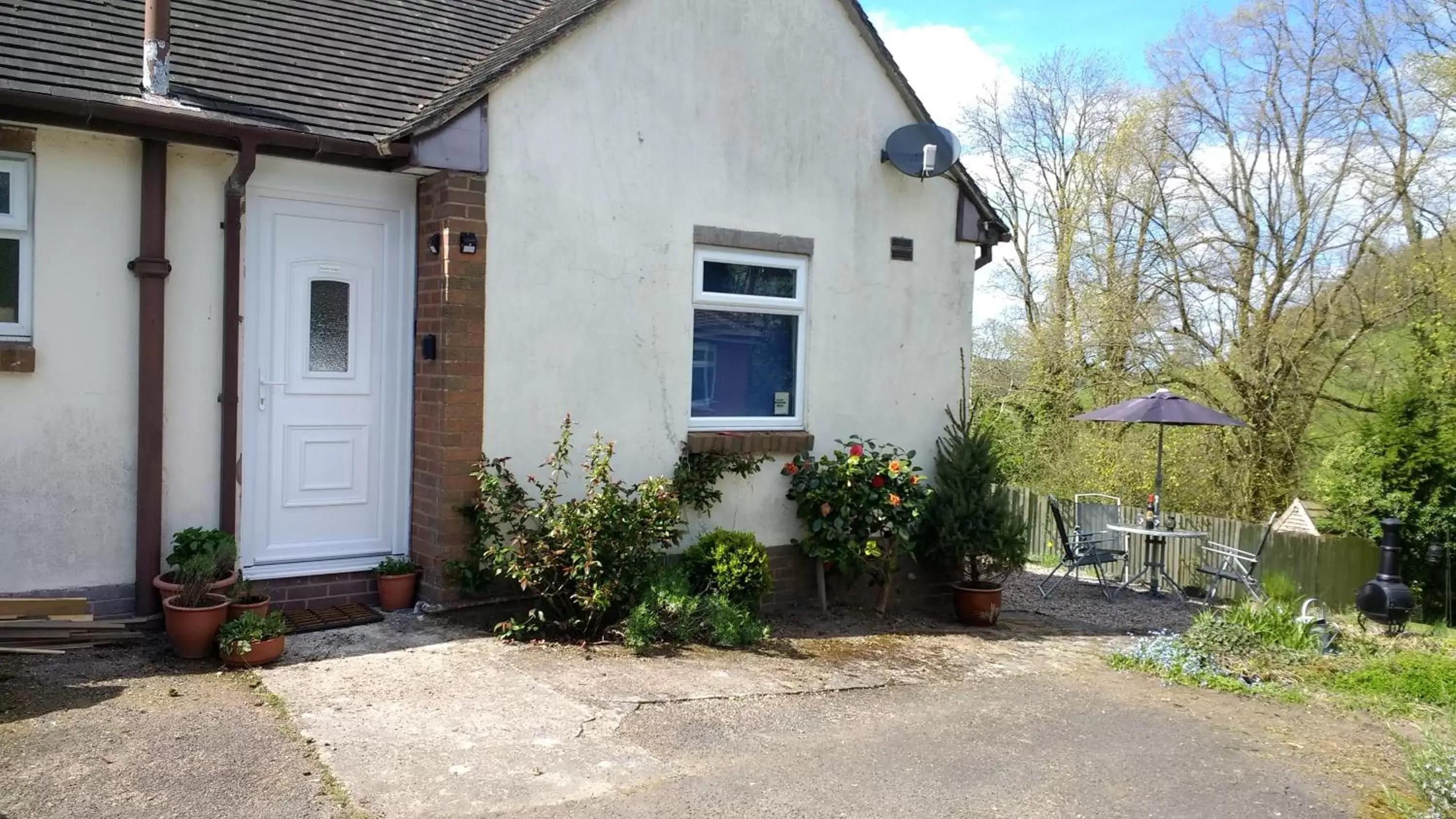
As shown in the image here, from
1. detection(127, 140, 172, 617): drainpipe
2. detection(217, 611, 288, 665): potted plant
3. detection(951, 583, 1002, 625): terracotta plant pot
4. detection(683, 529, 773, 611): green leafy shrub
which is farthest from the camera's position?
detection(951, 583, 1002, 625): terracotta plant pot

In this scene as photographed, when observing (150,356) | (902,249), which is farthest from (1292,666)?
(150,356)

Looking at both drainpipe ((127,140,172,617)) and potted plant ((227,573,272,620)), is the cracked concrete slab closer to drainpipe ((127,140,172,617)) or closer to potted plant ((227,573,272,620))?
potted plant ((227,573,272,620))

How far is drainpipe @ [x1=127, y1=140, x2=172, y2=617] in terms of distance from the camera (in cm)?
599

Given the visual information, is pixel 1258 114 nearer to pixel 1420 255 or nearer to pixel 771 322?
pixel 1420 255

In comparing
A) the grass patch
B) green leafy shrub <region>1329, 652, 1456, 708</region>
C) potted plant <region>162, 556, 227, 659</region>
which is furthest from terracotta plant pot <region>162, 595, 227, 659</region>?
green leafy shrub <region>1329, 652, 1456, 708</region>

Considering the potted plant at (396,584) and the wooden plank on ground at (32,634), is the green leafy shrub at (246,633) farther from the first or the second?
the potted plant at (396,584)

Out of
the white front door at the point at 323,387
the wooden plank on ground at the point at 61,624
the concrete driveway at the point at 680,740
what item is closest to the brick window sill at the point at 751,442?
the concrete driveway at the point at 680,740

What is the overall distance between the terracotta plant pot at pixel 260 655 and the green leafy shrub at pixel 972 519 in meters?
4.80

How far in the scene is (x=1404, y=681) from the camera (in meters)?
7.09

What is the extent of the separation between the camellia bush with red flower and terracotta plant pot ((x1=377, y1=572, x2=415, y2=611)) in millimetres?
2889

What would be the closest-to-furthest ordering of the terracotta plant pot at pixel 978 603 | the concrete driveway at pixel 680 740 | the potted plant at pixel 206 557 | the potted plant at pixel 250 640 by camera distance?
the concrete driveway at pixel 680 740 < the potted plant at pixel 250 640 < the potted plant at pixel 206 557 < the terracotta plant pot at pixel 978 603

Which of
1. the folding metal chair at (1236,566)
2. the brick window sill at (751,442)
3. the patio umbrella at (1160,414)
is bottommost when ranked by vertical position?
the folding metal chair at (1236,566)

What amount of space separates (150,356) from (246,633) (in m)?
1.70

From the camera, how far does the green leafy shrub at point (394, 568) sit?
6828mm
